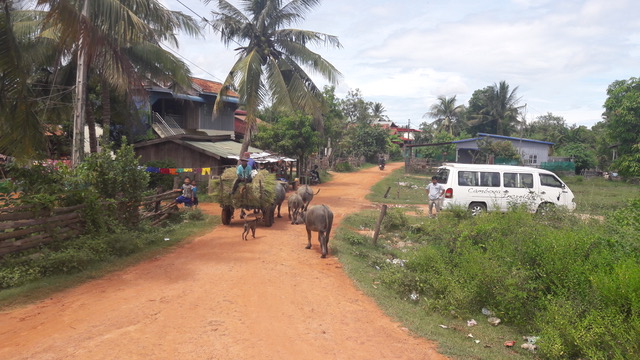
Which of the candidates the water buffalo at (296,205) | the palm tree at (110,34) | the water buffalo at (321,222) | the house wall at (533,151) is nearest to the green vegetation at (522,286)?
the water buffalo at (321,222)

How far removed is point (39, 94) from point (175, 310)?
47.1ft

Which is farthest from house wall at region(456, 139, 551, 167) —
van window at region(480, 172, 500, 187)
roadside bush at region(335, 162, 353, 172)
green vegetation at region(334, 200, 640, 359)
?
green vegetation at region(334, 200, 640, 359)

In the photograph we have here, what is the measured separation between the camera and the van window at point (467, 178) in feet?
45.2

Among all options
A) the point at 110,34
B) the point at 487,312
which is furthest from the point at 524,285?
the point at 110,34

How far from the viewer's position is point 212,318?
5535 millimetres

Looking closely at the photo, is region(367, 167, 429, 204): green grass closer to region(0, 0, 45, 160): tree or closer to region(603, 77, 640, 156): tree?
region(603, 77, 640, 156): tree

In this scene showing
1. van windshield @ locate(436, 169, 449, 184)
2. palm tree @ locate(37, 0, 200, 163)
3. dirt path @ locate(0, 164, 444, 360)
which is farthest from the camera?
van windshield @ locate(436, 169, 449, 184)

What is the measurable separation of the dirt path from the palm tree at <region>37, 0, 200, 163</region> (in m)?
4.76

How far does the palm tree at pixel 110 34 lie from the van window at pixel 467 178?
10.3 meters

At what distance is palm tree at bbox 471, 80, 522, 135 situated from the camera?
45.8m

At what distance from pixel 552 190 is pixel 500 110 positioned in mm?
36065

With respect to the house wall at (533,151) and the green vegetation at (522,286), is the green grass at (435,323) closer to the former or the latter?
the green vegetation at (522,286)

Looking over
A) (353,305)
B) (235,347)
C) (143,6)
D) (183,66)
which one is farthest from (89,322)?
(183,66)

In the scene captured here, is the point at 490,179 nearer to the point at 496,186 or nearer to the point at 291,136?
the point at 496,186
